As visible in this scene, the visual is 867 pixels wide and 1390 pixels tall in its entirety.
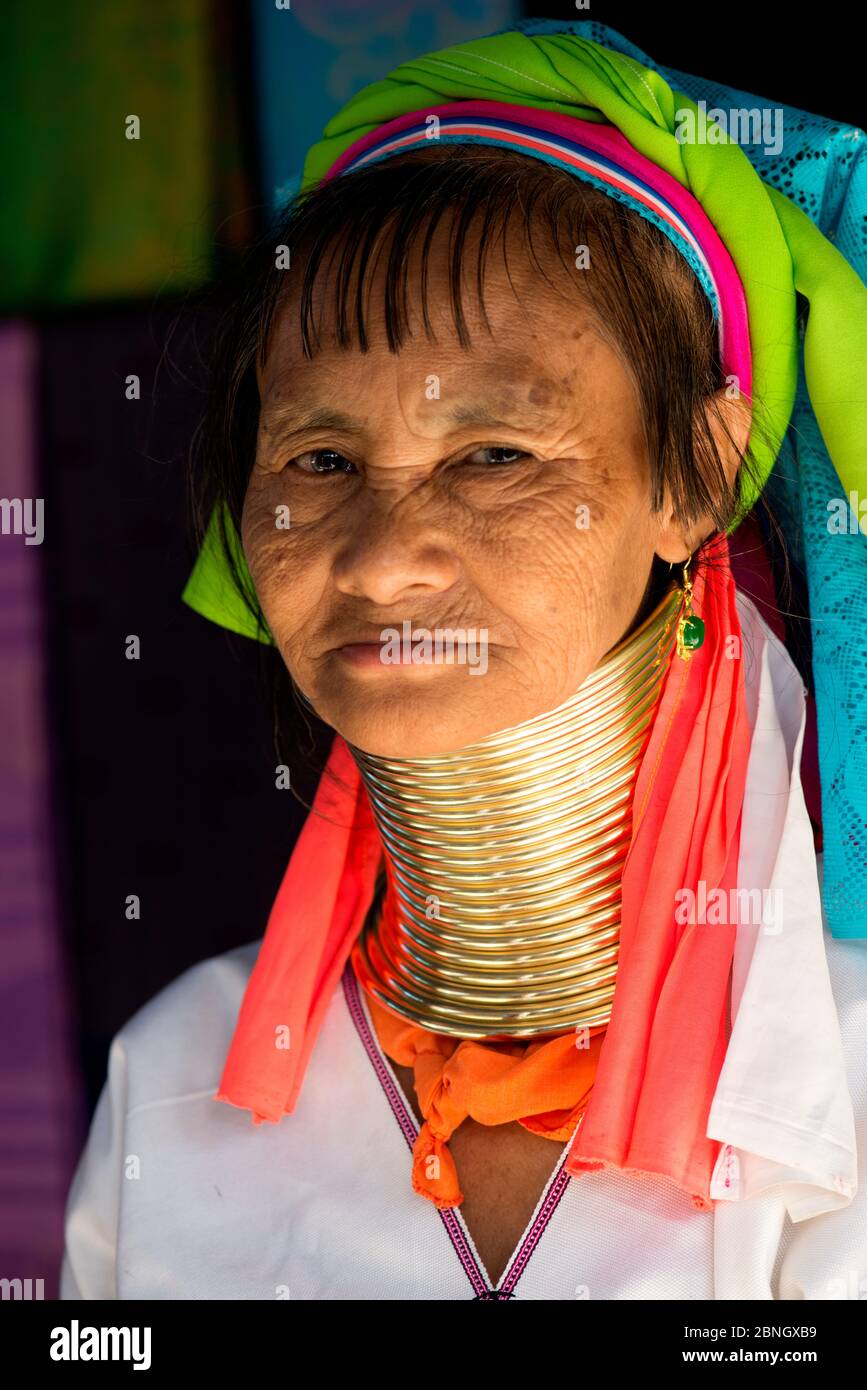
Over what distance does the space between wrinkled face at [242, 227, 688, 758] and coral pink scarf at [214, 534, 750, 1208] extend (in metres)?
0.17

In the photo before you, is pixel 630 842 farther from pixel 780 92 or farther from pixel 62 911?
pixel 62 911

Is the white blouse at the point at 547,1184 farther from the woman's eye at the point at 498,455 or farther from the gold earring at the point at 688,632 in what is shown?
the woman's eye at the point at 498,455

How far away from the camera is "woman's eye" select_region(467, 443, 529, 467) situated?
6.56 feet

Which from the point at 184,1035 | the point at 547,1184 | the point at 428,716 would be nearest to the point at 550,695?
the point at 428,716

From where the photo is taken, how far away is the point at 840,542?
6.90 ft

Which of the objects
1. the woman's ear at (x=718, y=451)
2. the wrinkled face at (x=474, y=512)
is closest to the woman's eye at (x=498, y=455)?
the wrinkled face at (x=474, y=512)

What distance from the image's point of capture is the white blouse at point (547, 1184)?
1.85 meters

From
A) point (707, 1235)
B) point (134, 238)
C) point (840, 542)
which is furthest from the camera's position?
point (134, 238)

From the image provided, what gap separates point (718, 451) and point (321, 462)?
1.79 feet

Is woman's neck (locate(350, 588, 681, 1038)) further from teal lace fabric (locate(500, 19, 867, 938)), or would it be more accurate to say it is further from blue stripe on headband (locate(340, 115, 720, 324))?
blue stripe on headband (locate(340, 115, 720, 324))

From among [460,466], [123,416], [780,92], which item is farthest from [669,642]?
[123,416]

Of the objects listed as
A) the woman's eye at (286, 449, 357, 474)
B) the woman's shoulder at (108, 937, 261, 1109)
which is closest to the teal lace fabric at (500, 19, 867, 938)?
the woman's eye at (286, 449, 357, 474)

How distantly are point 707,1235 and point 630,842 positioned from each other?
0.51m

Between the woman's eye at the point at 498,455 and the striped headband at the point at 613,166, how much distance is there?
34cm
